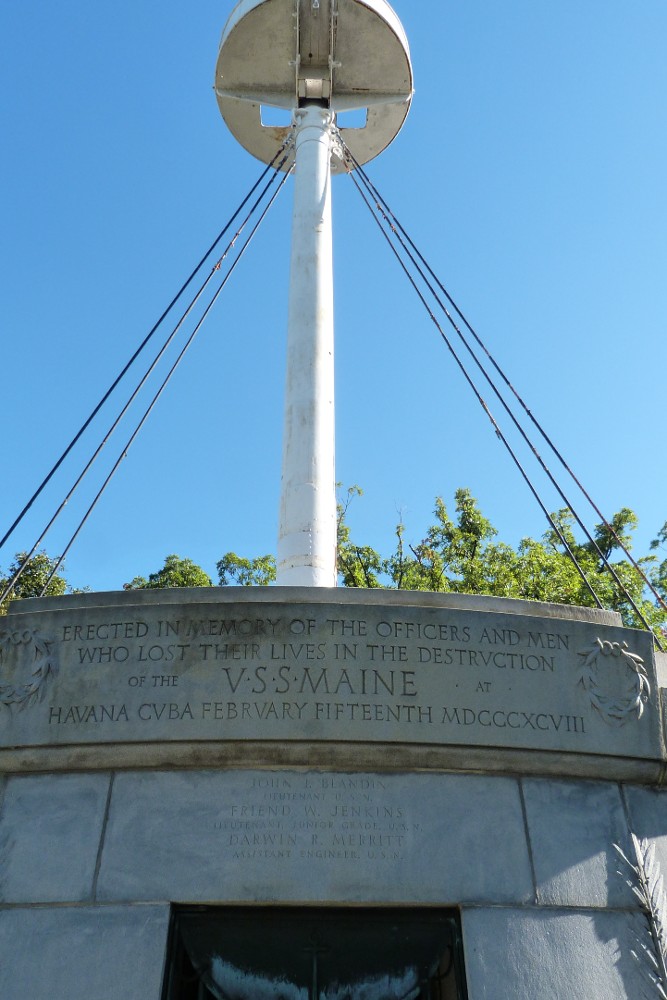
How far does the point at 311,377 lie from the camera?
12.5 meters

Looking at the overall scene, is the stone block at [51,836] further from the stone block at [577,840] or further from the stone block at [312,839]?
the stone block at [577,840]

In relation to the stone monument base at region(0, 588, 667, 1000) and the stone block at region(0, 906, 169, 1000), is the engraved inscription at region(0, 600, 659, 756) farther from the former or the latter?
the stone block at region(0, 906, 169, 1000)

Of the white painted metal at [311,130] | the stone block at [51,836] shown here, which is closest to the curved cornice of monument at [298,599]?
the stone block at [51,836]

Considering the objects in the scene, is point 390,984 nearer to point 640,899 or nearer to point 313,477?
point 640,899

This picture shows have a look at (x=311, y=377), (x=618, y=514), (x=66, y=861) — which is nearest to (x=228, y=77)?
(x=311, y=377)

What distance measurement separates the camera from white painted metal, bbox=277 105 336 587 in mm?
11258

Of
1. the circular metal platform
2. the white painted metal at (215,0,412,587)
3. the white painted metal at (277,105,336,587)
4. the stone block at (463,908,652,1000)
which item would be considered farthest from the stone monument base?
the circular metal platform

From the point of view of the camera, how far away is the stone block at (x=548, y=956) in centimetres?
685

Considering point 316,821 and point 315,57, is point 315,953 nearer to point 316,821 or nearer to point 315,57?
point 316,821

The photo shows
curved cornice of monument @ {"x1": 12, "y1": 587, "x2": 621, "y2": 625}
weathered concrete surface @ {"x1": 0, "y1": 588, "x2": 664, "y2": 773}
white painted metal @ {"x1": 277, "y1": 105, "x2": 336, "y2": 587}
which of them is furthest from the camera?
white painted metal @ {"x1": 277, "y1": 105, "x2": 336, "y2": 587}

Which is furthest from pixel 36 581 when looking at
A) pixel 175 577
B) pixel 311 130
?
pixel 311 130

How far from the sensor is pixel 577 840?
757 cm

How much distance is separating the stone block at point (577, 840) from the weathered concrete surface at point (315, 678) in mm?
→ 315

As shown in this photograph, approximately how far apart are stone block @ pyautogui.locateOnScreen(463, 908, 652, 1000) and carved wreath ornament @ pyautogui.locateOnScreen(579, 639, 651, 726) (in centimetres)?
174
